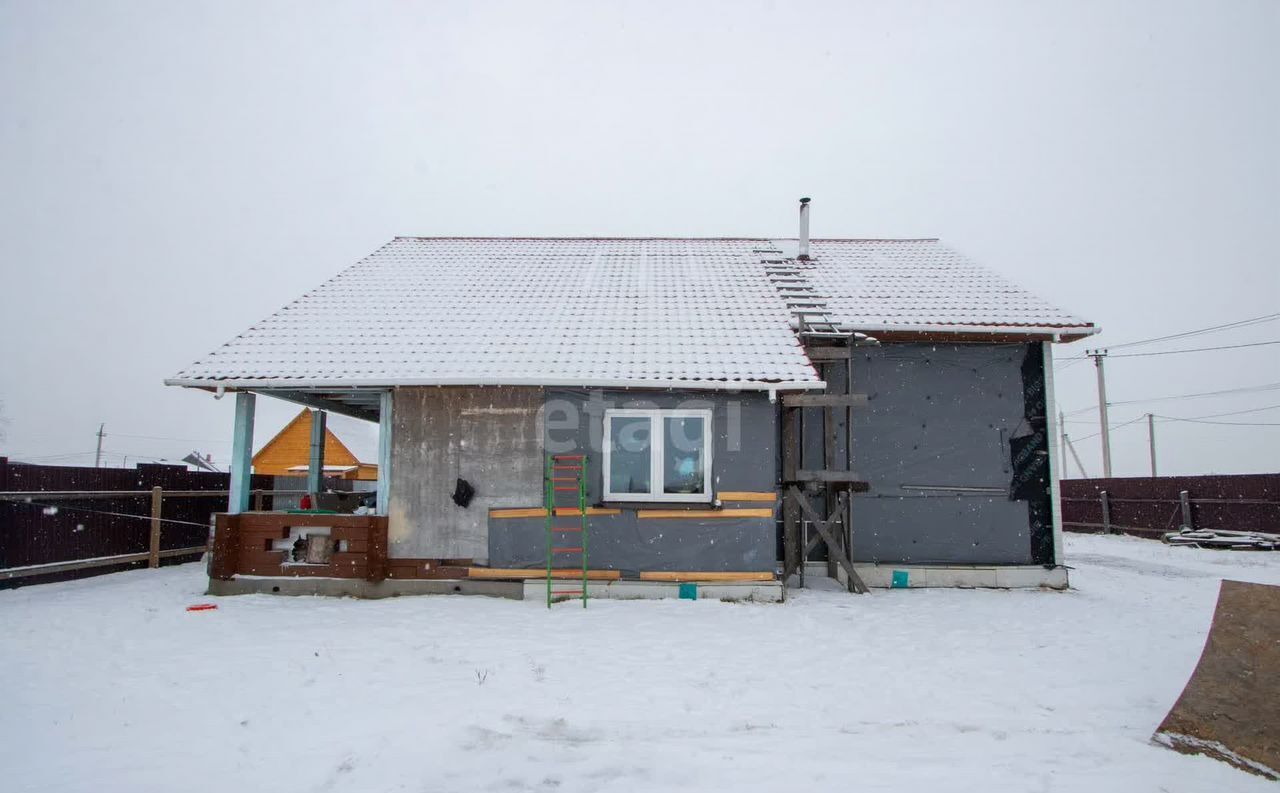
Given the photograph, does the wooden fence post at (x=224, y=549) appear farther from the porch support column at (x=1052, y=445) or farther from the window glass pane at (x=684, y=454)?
the porch support column at (x=1052, y=445)

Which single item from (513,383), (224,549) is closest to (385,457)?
(513,383)

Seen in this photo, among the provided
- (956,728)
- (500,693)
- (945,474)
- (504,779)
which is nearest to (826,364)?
(945,474)

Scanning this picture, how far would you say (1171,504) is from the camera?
59.1 ft

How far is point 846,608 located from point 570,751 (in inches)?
205

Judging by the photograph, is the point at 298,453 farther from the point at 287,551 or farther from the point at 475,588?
the point at 475,588

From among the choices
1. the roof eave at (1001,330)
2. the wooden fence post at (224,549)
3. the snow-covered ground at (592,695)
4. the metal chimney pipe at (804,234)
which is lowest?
the snow-covered ground at (592,695)

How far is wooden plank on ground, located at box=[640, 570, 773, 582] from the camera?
898 centimetres

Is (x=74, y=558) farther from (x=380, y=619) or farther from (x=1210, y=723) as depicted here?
(x=1210, y=723)

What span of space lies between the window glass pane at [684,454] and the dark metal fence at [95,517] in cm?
869

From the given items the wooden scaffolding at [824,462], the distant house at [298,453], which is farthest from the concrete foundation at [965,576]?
the distant house at [298,453]

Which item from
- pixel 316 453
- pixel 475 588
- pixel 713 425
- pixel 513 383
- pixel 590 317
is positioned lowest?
pixel 475 588

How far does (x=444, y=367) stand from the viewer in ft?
30.3

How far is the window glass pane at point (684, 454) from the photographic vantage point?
9195 mm

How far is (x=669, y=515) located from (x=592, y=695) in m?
3.94
